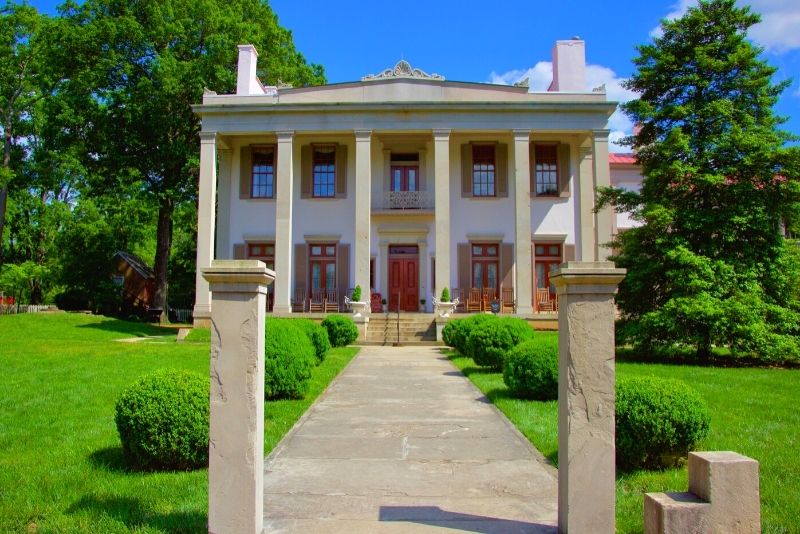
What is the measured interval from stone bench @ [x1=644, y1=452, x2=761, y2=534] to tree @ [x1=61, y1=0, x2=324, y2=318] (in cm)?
2616

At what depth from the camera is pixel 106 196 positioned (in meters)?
27.7

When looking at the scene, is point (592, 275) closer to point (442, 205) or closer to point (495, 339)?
point (495, 339)

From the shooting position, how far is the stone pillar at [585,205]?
942 inches

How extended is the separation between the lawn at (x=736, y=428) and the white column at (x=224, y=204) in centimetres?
1569

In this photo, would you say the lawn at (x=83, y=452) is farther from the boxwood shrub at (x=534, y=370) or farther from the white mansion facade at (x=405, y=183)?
the white mansion facade at (x=405, y=183)

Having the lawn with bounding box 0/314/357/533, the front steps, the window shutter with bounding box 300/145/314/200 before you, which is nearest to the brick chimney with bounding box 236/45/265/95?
the window shutter with bounding box 300/145/314/200

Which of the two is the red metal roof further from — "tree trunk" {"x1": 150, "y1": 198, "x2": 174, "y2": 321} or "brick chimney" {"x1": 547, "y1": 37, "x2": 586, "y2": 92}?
"tree trunk" {"x1": 150, "y1": 198, "x2": 174, "y2": 321}

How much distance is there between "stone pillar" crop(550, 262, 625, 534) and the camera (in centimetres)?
400

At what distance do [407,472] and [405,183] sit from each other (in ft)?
69.6

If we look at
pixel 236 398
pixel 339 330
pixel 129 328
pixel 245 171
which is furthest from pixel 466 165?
pixel 236 398

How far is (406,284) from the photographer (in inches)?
1009

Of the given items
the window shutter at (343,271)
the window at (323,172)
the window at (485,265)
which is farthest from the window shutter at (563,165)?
the window at (323,172)

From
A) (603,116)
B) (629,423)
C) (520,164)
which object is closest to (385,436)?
(629,423)

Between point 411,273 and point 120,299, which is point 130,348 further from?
point 120,299
